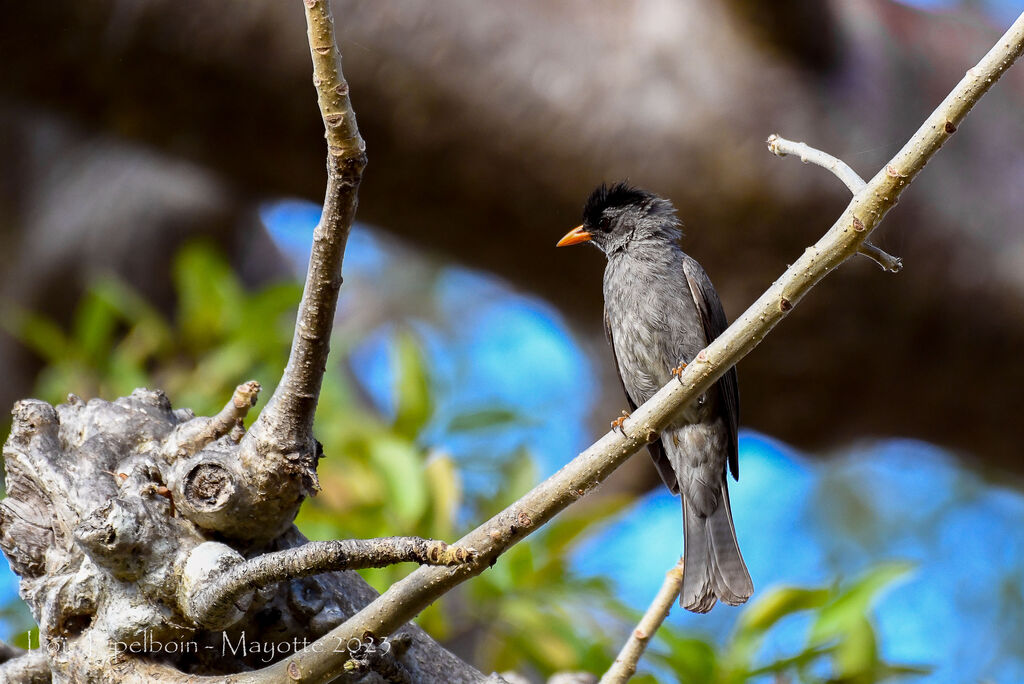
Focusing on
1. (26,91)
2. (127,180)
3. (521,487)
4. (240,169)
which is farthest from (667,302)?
(127,180)

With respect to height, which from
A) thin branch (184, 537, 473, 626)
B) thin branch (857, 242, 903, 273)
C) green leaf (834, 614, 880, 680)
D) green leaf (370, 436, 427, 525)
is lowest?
thin branch (184, 537, 473, 626)

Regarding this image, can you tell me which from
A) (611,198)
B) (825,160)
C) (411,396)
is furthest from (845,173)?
(411,396)

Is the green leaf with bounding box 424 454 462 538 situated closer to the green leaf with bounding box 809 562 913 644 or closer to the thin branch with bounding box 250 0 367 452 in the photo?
the green leaf with bounding box 809 562 913 644

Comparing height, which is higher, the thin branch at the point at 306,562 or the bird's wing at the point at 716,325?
the bird's wing at the point at 716,325

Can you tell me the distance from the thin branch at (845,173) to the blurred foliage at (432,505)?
56.1 inches

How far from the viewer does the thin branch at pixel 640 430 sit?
1.17 m

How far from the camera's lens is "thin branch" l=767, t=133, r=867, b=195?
1292 millimetres

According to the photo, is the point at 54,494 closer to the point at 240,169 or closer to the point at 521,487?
the point at 521,487

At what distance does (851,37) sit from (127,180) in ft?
12.3

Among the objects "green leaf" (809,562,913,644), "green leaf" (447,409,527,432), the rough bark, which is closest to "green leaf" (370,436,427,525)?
"green leaf" (447,409,527,432)

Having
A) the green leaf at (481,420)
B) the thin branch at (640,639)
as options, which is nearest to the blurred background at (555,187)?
the green leaf at (481,420)

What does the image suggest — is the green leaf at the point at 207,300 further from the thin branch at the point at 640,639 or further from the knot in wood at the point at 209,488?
the thin branch at the point at 640,639

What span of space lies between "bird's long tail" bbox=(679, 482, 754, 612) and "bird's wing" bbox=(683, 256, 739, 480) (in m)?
0.32

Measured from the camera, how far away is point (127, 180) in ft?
17.1
